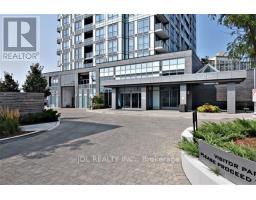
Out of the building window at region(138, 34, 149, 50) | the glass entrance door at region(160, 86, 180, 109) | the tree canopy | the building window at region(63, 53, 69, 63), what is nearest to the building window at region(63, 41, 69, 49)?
the building window at region(63, 53, 69, 63)

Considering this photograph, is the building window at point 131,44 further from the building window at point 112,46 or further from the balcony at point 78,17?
the balcony at point 78,17

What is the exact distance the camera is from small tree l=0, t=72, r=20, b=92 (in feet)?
65.5

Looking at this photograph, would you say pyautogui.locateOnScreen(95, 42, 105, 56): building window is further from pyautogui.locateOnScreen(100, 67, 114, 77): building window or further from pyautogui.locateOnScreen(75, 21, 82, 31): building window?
pyautogui.locateOnScreen(75, 21, 82, 31): building window

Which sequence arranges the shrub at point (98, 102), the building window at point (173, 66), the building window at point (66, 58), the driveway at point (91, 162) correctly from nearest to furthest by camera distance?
the driveway at point (91, 162)
the building window at point (173, 66)
the shrub at point (98, 102)
the building window at point (66, 58)

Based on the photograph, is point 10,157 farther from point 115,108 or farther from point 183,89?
point 115,108

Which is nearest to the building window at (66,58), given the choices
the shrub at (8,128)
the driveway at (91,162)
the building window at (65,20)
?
the building window at (65,20)

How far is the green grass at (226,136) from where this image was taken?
4.19m

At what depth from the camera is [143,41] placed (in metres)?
36.0

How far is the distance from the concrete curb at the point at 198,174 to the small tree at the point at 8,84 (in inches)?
779

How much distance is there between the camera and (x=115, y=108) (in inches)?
1220

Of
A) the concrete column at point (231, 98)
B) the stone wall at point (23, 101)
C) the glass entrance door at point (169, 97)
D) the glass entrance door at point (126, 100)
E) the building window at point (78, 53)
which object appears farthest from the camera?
the building window at point (78, 53)

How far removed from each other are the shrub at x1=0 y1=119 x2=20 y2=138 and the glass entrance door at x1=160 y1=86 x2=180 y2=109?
2088cm

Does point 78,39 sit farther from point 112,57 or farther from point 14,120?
point 14,120

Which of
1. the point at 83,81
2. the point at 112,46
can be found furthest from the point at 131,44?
the point at 83,81
